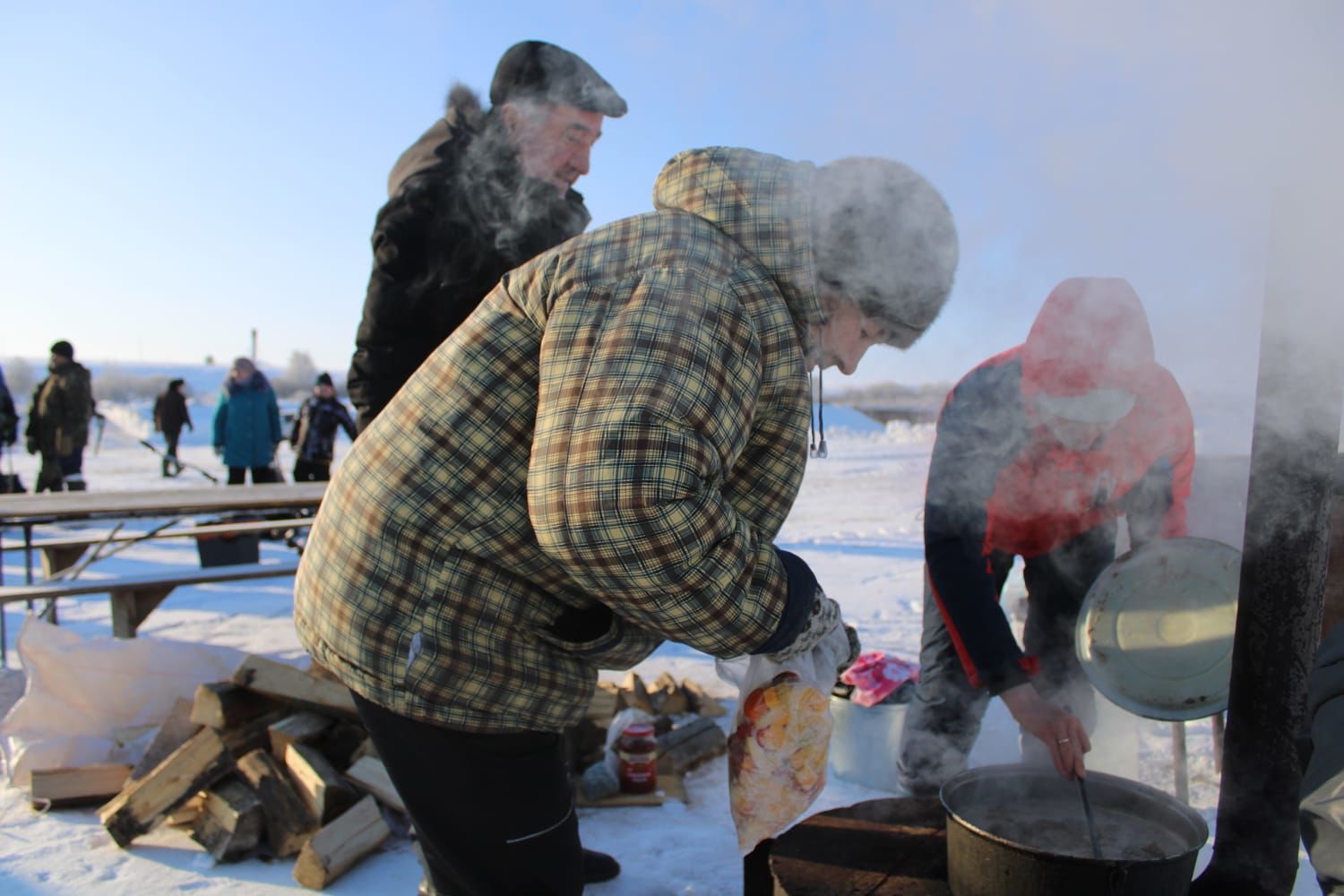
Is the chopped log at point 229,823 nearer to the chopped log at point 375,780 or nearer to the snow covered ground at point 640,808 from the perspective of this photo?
the snow covered ground at point 640,808

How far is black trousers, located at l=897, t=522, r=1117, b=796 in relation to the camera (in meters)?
2.92

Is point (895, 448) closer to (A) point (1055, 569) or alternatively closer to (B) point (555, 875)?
(A) point (1055, 569)

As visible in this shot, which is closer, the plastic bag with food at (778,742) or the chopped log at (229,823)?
the plastic bag with food at (778,742)

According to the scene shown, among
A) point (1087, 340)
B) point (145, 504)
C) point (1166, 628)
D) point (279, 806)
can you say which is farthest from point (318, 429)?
point (1166, 628)

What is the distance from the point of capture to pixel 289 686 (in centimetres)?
349

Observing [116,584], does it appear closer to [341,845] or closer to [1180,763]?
[341,845]

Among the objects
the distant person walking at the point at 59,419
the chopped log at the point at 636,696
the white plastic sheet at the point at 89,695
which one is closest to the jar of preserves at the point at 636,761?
the chopped log at the point at 636,696

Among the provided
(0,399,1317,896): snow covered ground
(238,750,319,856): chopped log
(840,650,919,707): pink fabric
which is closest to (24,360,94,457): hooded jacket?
(0,399,1317,896): snow covered ground

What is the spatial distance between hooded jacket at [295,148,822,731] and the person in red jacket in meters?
1.16

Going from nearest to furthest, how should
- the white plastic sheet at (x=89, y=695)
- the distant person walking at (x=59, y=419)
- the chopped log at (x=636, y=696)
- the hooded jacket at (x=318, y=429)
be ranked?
the white plastic sheet at (x=89, y=695) → the chopped log at (x=636, y=696) → the hooded jacket at (x=318, y=429) → the distant person walking at (x=59, y=419)

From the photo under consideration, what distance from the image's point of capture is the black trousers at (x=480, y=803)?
162 cm

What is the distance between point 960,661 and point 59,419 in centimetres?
1014

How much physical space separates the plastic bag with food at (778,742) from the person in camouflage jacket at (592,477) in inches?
6.4

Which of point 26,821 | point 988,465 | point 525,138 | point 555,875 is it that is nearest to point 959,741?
point 988,465
